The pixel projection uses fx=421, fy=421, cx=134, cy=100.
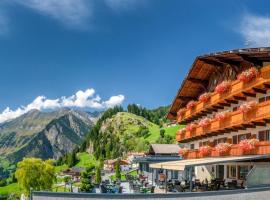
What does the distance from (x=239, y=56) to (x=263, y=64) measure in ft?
6.09

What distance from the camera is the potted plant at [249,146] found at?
2623cm

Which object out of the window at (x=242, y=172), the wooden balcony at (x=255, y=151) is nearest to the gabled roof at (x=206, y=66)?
the wooden balcony at (x=255, y=151)

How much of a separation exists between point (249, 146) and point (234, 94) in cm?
522

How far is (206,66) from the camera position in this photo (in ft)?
128

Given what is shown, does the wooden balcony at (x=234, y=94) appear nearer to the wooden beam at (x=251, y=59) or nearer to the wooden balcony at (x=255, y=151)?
the wooden beam at (x=251, y=59)

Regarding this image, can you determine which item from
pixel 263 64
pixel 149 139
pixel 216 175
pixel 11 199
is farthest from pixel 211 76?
pixel 149 139

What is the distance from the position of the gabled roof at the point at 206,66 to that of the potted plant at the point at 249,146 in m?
5.62

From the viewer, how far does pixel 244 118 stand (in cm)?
2794

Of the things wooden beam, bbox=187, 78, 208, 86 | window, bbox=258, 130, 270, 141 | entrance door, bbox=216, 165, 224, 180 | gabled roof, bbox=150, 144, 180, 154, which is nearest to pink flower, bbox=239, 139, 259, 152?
window, bbox=258, 130, 270, 141

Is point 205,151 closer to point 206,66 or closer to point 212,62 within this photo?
point 212,62

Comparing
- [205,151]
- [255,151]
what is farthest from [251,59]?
[205,151]

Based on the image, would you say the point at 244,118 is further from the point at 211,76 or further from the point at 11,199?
the point at 11,199

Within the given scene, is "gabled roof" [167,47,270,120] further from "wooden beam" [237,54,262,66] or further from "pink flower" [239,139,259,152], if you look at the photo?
"pink flower" [239,139,259,152]

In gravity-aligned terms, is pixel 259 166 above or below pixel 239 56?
below
